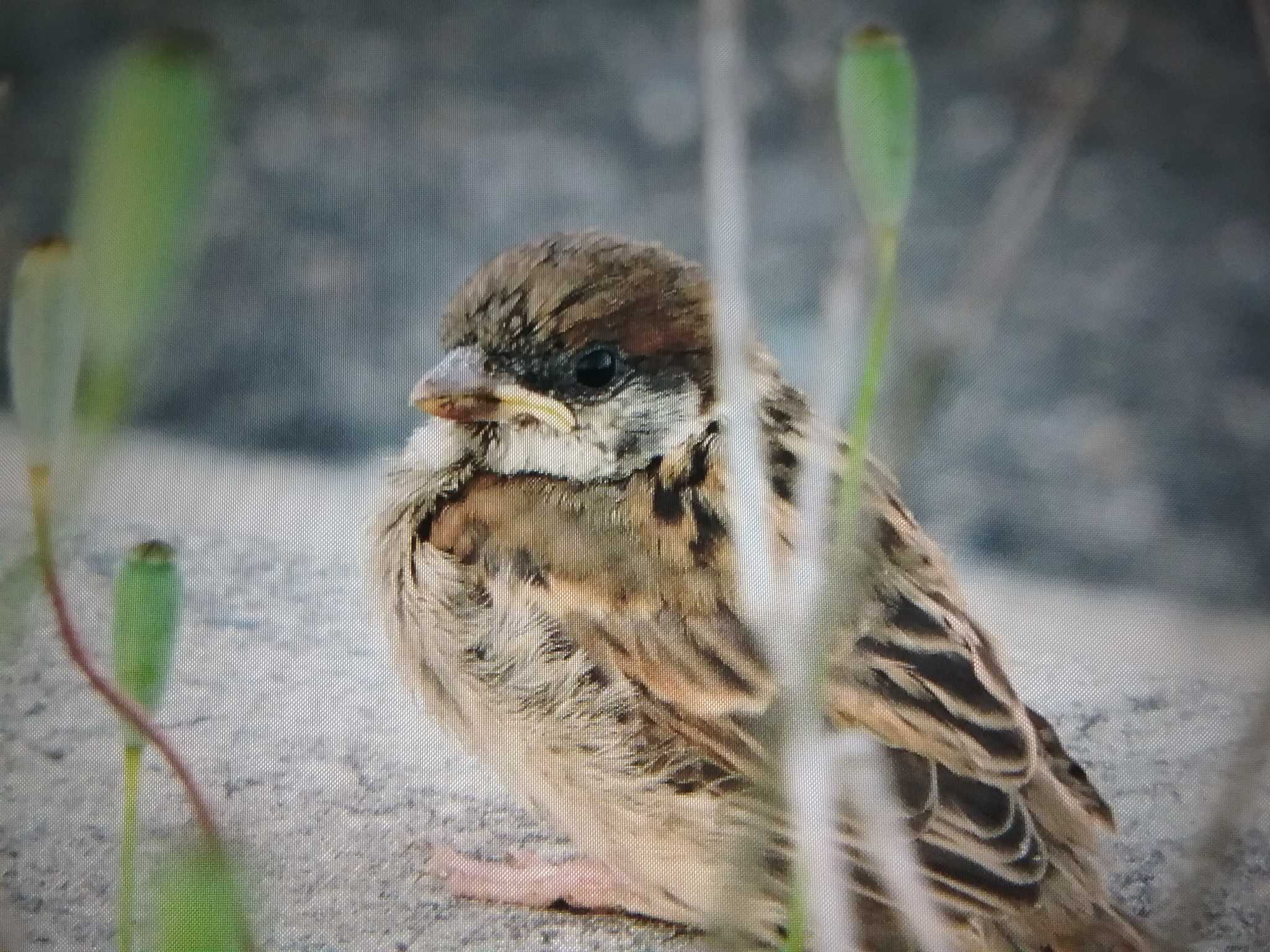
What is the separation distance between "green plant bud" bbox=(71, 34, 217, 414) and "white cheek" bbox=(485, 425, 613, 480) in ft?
0.60

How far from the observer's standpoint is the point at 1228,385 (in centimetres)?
71

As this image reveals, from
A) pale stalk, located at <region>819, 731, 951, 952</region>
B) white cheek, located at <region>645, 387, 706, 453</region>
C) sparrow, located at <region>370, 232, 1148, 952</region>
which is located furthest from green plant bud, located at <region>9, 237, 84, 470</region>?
pale stalk, located at <region>819, 731, 951, 952</region>

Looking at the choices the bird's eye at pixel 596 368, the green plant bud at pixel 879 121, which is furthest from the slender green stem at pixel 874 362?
the bird's eye at pixel 596 368

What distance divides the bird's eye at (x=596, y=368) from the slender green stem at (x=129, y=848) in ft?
0.91

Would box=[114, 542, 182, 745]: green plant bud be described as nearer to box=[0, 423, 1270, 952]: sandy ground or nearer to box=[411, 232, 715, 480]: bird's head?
box=[0, 423, 1270, 952]: sandy ground

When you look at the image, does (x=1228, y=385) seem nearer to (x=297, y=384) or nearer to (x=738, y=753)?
(x=738, y=753)

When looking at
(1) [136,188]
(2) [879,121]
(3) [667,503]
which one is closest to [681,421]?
(3) [667,503]

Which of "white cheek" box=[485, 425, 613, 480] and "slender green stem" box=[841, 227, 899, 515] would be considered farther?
"white cheek" box=[485, 425, 613, 480]

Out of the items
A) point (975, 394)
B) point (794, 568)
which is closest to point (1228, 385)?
point (975, 394)

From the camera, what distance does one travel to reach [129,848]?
0.69 metres

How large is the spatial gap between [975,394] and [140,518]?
403 mm

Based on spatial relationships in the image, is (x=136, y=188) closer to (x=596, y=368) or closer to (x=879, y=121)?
(x=596, y=368)

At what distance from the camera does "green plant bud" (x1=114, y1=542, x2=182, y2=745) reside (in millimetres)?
677

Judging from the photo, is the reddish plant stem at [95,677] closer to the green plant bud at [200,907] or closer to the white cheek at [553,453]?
the green plant bud at [200,907]
